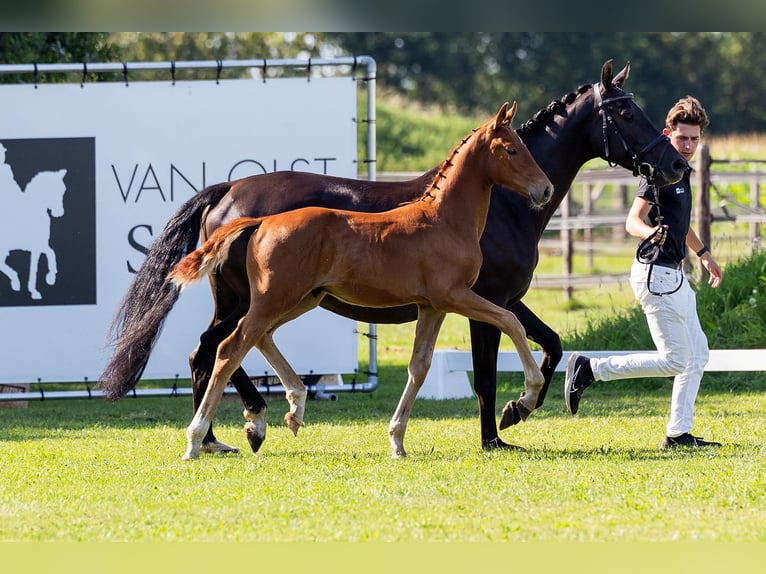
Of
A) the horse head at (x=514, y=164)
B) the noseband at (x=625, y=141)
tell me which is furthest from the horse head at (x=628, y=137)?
the horse head at (x=514, y=164)

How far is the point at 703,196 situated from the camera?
11.9 meters

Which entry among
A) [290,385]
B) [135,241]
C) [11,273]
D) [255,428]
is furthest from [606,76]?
[11,273]

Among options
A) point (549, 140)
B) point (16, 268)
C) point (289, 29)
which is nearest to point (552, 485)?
point (549, 140)

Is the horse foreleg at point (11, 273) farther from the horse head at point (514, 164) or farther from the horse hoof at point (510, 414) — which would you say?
the horse head at point (514, 164)

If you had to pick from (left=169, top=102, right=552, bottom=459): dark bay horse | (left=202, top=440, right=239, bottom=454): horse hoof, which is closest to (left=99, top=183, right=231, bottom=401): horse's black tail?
(left=202, top=440, right=239, bottom=454): horse hoof

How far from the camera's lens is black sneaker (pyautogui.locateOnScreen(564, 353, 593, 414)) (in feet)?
20.4

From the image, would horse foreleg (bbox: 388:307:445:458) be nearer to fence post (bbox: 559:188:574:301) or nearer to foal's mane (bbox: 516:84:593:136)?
foal's mane (bbox: 516:84:593:136)

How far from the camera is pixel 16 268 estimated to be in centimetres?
881

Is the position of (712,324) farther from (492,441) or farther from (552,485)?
(552,485)

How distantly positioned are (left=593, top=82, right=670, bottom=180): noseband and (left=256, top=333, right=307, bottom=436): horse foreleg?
2.24 meters

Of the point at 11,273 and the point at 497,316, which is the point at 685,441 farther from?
the point at 11,273

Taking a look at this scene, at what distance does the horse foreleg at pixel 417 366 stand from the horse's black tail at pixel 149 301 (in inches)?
59.5

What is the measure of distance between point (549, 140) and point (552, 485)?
2.31 meters

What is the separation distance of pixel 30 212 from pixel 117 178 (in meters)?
0.78
